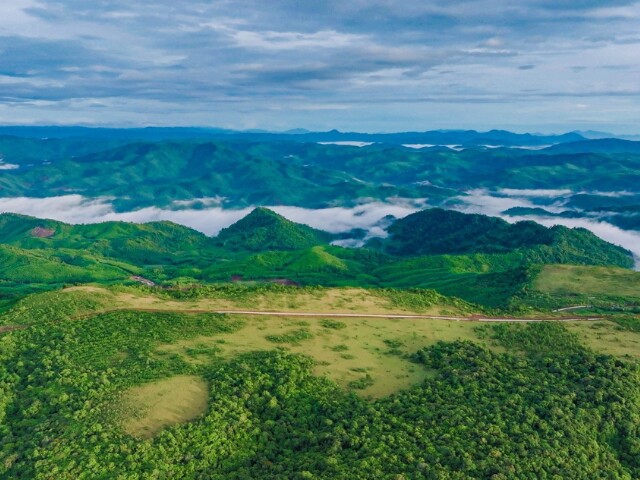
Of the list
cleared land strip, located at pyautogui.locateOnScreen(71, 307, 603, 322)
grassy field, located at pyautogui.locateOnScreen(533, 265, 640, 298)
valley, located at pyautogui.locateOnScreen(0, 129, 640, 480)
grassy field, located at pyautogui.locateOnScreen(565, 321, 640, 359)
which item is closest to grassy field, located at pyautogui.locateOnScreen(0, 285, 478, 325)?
valley, located at pyautogui.locateOnScreen(0, 129, 640, 480)

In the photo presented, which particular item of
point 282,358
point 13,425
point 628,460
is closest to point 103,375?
point 13,425

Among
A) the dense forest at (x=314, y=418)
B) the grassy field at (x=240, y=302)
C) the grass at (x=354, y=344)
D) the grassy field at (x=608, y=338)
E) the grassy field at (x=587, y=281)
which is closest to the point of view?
the dense forest at (x=314, y=418)

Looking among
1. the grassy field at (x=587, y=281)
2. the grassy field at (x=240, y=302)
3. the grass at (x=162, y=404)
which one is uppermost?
the grassy field at (x=240, y=302)

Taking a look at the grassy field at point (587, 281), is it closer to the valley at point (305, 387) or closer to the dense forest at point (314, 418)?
the valley at point (305, 387)

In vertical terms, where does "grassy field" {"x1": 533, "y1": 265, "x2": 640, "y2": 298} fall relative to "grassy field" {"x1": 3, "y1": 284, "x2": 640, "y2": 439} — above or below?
below

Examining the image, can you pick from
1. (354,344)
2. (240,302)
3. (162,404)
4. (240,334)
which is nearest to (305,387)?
(354,344)

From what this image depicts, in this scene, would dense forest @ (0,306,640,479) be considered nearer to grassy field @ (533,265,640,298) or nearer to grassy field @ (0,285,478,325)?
grassy field @ (0,285,478,325)

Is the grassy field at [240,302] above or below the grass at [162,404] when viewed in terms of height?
above

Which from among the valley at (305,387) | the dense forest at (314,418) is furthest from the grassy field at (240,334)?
the dense forest at (314,418)

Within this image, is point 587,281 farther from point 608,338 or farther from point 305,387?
point 305,387

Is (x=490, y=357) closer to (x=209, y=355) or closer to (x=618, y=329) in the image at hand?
(x=618, y=329)
